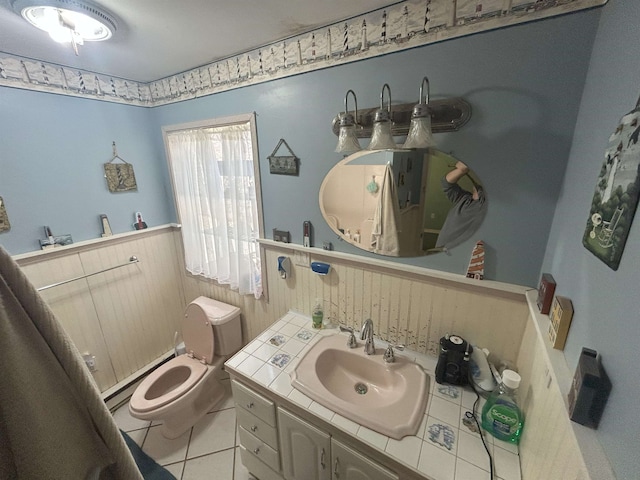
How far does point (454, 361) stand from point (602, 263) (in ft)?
2.33

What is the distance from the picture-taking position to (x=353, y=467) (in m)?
0.98

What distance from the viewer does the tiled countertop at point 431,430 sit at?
85cm

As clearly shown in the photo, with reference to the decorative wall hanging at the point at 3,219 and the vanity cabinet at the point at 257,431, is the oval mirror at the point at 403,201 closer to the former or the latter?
the vanity cabinet at the point at 257,431

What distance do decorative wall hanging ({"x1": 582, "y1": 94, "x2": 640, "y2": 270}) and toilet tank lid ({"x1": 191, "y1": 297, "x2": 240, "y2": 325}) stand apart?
1.92 m

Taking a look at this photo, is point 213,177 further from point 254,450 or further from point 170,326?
point 254,450

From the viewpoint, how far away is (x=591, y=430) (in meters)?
0.54

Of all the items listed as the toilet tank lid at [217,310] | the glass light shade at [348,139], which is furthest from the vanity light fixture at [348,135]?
the toilet tank lid at [217,310]

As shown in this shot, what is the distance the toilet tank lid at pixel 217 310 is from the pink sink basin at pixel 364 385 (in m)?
0.84

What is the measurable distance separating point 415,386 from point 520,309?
55 cm

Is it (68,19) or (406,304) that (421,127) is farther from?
(68,19)

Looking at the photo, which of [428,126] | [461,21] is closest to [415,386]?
[428,126]

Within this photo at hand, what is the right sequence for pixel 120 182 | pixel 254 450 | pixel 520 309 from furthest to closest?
1. pixel 120 182
2. pixel 254 450
3. pixel 520 309

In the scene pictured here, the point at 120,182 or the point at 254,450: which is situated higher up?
the point at 120,182

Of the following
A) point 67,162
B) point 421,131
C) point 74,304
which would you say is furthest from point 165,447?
point 421,131
